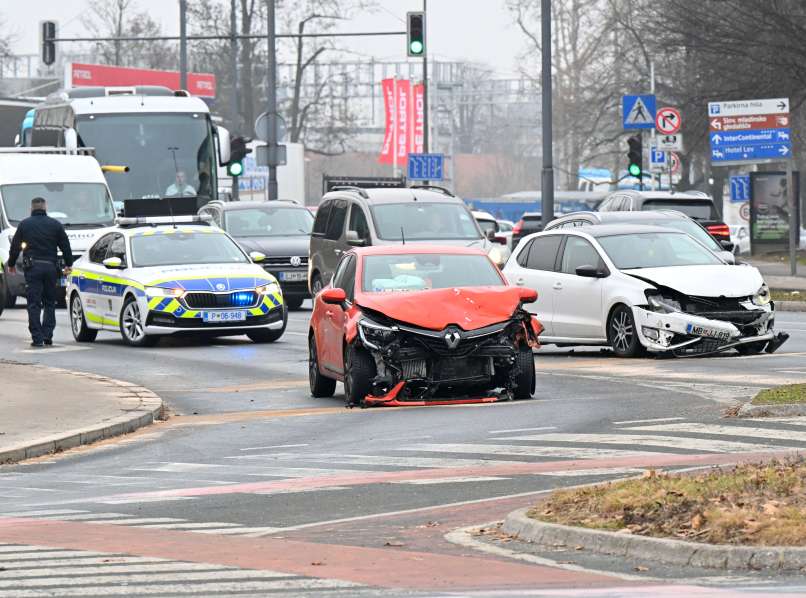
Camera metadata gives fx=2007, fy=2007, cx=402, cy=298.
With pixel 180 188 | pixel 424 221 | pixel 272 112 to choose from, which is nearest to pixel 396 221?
pixel 424 221

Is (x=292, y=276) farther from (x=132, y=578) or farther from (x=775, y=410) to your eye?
(x=132, y=578)

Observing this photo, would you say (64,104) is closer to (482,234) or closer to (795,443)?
(482,234)

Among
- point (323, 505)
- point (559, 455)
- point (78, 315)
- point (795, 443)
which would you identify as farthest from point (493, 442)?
point (78, 315)

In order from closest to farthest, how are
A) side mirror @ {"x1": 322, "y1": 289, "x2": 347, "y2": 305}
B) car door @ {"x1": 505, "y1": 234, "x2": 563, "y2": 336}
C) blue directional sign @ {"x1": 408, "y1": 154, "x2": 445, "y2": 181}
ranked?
side mirror @ {"x1": 322, "y1": 289, "x2": 347, "y2": 305}, car door @ {"x1": 505, "y1": 234, "x2": 563, "y2": 336}, blue directional sign @ {"x1": 408, "y1": 154, "x2": 445, "y2": 181}

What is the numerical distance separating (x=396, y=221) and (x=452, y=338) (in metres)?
12.4

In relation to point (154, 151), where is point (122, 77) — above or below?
above

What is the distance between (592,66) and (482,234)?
258 feet

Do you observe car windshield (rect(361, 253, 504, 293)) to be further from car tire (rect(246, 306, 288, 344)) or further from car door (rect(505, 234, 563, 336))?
car tire (rect(246, 306, 288, 344))

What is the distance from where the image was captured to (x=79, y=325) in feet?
89.7

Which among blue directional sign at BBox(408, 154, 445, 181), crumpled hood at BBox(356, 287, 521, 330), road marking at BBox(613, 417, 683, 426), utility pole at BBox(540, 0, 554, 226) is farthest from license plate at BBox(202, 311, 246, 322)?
blue directional sign at BBox(408, 154, 445, 181)

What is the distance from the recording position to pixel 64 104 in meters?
39.9

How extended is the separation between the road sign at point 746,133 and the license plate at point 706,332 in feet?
63.8

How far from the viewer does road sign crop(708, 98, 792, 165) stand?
1556 inches

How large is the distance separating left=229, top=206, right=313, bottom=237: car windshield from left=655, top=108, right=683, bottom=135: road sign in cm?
1514
